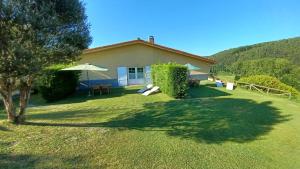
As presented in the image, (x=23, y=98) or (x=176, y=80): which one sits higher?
(x=176, y=80)

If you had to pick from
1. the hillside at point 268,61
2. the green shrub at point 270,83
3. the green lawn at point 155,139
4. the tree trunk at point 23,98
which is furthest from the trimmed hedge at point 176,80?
the hillside at point 268,61

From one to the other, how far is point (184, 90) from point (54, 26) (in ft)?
29.2

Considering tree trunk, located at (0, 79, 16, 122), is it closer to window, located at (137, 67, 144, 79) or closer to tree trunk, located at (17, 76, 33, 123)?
tree trunk, located at (17, 76, 33, 123)

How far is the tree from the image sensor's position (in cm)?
566

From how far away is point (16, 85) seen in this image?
7.92 meters

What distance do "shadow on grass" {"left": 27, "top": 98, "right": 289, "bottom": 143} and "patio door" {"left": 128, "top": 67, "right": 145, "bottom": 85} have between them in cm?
1010

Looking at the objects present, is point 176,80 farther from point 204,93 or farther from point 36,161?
point 36,161

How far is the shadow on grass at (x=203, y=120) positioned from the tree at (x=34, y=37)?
8.21 ft

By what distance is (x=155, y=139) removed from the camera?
22.8 ft

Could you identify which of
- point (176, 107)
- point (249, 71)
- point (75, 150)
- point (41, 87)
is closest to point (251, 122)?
point (176, 107)

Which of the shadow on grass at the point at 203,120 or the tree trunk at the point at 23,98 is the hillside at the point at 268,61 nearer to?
the shadow on grass at the point at 203,120

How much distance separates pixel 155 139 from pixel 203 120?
9.75 feet

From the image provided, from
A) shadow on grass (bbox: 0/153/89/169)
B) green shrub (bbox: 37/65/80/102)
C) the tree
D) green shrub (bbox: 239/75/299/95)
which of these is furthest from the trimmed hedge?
green shrub (bbox: 239/75/299/95)

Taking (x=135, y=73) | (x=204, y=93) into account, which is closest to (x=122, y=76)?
(x=135, y=73)
